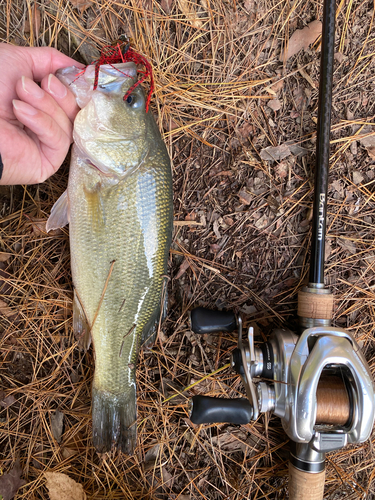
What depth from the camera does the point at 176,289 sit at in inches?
96.1

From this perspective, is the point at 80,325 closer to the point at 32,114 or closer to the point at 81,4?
the point at 32,114

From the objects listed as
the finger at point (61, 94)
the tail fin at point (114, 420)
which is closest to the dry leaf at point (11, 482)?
the tail fin at point (114, 420)

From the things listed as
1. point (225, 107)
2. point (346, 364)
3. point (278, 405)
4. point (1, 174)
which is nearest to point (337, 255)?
point (346, 364)

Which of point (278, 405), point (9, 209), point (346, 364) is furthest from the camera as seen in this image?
point (9, 209)

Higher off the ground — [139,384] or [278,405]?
[278,405]

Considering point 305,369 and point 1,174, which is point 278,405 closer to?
point 305,369

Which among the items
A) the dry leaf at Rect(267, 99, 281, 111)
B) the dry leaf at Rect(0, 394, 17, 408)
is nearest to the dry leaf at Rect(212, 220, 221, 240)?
the dry leaf at Rect(267, 99, 281, 111)

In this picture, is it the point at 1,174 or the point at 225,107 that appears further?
the point at 225,107

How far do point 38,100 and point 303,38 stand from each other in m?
1.93

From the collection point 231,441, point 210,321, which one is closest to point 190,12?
point 210,321

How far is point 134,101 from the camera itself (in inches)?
73.2

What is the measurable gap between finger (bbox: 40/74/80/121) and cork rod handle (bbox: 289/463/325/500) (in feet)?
8.66

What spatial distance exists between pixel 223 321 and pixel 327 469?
1474mm

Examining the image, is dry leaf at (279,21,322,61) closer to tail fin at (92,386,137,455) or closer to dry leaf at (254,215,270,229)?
dry leaf at (254,215,270,229)
